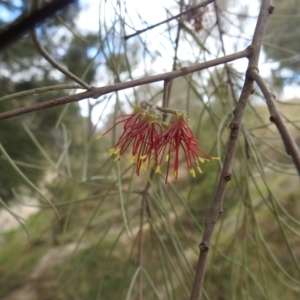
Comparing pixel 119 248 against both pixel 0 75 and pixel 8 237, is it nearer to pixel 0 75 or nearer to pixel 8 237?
pixel 0 75

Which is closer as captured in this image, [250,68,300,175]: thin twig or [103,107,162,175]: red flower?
[250,68,300,175]: thin twig

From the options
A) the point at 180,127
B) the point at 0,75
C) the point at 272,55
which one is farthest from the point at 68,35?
the point at 272,55

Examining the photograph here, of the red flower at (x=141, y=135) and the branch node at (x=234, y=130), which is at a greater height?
the red flower at (x=141, y=135)

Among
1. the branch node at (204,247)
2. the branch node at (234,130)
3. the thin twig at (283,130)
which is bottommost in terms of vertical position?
the branch node at (204,247)

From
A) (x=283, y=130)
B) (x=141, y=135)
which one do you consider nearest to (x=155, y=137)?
(x=141, y=135)

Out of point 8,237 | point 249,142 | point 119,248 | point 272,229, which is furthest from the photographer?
point 8,237

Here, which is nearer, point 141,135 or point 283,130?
point 283,130

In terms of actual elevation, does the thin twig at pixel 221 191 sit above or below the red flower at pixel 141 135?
below

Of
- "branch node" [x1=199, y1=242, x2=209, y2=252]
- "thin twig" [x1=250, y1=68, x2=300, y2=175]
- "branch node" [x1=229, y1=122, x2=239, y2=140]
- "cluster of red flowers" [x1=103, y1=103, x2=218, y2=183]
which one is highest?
"cluster of red flowers" [x1=103, y1=103, x2=218, y2=183]

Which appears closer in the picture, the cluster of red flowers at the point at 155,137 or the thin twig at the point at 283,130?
the thin twig at the point at 283,130

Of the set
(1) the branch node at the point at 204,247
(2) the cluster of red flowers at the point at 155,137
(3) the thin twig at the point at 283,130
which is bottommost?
(1) the branch node at the point at 204,247

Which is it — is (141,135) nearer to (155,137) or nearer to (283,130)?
(155,137)
